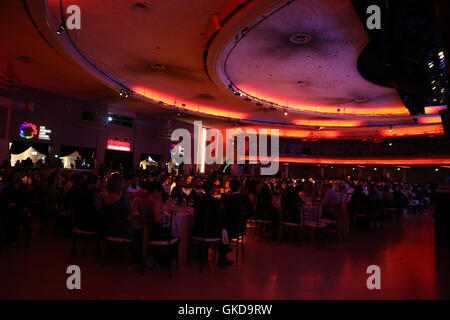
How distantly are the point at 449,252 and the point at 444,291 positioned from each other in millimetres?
2683

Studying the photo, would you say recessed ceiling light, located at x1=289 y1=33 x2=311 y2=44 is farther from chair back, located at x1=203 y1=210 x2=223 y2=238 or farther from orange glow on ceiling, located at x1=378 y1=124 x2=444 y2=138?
orange glow on ceiling, located at x1=378 y1=124 x2=444 y2=138

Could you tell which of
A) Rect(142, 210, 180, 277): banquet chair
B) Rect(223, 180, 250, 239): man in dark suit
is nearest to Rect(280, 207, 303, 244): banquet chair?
Rect(223, 180, 250, 239): man in dark suit

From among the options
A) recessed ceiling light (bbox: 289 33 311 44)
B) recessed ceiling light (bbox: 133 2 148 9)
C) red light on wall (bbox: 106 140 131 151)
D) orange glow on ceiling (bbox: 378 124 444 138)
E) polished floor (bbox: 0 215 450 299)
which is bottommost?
polished floor (bbox: 0 215 450 299)

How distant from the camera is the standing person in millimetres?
5020

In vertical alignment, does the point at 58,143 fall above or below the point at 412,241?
above

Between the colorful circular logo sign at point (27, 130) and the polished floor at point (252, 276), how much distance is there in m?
8.36

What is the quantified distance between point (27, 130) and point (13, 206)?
897 cm

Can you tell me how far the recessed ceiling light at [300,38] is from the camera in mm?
7324

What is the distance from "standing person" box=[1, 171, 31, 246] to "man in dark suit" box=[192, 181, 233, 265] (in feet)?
10.4

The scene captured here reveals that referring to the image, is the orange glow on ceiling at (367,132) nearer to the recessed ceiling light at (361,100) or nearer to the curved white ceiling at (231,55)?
the recessed ceiling light at (361,100)

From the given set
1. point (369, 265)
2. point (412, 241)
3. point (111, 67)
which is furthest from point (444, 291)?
point (111, 67)

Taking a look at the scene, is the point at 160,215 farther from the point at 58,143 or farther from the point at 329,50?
the point at 58,143

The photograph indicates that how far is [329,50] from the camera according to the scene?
27.0 ft

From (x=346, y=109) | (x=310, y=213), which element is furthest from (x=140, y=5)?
(x=346, y=109)
